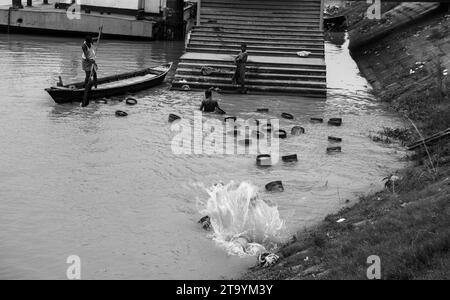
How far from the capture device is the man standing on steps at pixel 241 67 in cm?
2305

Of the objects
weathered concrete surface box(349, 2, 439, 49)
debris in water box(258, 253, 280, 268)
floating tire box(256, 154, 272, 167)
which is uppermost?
weathered concrete surface box(349, 2, 439, 49)

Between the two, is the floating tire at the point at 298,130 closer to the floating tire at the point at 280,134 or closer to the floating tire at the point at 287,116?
the floating tire at the point at 280,134

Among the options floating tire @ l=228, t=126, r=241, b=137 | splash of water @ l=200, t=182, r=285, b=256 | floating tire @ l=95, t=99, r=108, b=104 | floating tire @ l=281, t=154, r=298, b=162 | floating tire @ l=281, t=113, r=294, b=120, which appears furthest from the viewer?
floating tire @ l=95, t=99, r=108, b=104

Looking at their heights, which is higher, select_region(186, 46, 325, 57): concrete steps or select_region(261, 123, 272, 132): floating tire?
select_region(186, 46, 325, 57): concrete steps

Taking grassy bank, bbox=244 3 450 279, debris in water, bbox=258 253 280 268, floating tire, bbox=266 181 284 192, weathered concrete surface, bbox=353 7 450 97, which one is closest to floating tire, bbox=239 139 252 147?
floating tire, bbox=266 181 284 192

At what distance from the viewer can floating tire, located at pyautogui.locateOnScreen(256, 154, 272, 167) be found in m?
16.0

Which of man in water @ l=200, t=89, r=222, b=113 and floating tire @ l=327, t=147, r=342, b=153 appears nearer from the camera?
floating tire @ l=327, t=147, r=342, b=153

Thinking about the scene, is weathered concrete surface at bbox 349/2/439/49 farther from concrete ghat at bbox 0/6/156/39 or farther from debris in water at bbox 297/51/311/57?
concrete ghat at bbox 0/6/156/39

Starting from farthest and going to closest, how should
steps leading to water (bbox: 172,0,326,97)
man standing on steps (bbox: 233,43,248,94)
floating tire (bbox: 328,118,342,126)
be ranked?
steps leading to water (bbox: 172,0,326,97) < man standing on steps (bbox: 233,43,248,94) < floating tire (bbox: 328,118,342,126)

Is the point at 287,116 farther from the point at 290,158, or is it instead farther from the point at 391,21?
the point at 391,21

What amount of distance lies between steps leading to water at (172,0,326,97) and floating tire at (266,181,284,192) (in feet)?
34.1

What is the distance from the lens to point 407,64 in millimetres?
25250
